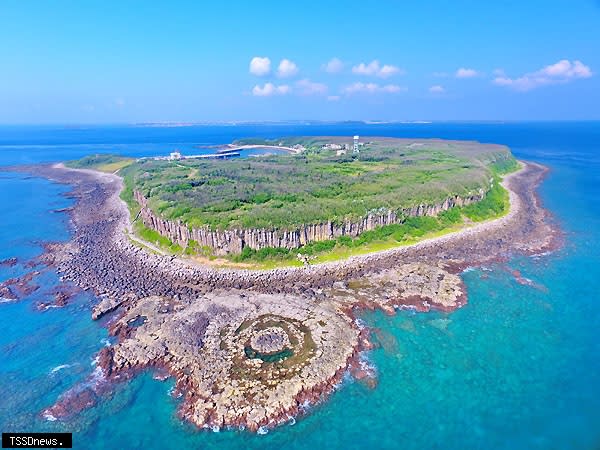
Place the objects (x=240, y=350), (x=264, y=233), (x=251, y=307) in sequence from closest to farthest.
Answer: (x=240, y=350)
(x=251, y=307)
(x=264, y=233)

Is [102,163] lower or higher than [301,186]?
lower

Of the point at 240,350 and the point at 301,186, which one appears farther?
the point at 301,186

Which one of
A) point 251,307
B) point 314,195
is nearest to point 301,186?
point 314,195

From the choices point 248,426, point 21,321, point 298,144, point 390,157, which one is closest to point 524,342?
point 248,426

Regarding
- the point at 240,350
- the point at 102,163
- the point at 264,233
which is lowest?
the point at 240,350

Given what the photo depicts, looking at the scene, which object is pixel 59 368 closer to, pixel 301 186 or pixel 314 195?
pixel 314 195

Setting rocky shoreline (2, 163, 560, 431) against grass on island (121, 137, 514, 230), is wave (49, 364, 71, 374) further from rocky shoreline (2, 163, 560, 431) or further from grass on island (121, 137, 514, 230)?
grass on island (121, 137, 514, 230)
